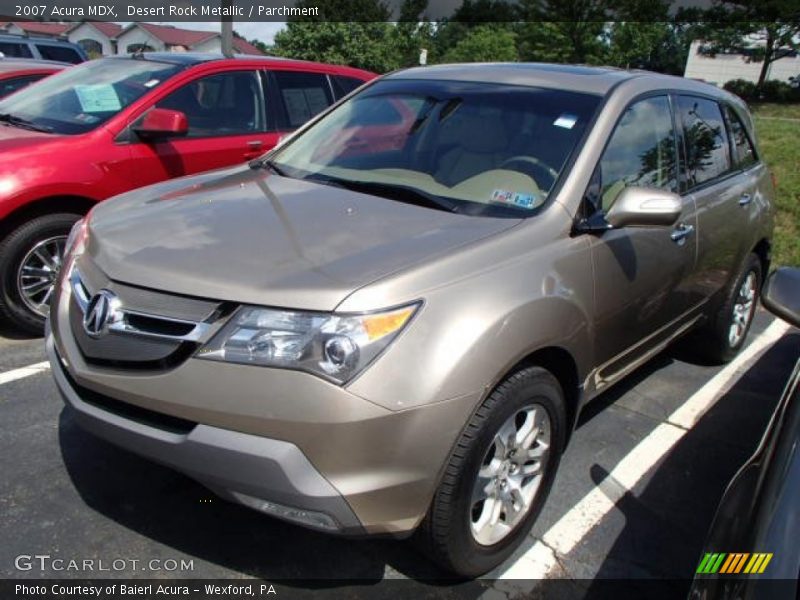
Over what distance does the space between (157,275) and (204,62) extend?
339cm

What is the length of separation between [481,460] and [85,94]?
401 centimetres

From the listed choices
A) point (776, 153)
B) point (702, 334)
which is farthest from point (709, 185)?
point (776, 153)

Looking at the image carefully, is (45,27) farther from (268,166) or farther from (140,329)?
(140,329)

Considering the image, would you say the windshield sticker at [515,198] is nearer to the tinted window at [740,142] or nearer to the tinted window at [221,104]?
the tinted window at [740,142]

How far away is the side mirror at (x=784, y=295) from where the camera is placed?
2.16m

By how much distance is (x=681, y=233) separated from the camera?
133 inches

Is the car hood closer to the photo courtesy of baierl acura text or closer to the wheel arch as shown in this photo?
the photo courtesy of baierl acura text

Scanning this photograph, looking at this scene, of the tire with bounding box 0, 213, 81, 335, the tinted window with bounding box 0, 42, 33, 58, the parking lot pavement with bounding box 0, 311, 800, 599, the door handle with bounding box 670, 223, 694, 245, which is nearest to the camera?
the parking lot pavement with bounding box 0, 311, 800, 599

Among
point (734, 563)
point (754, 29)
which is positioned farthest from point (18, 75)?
point (754, 29)

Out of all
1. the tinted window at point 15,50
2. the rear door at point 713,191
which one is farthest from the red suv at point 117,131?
the tinted window at point 15,50

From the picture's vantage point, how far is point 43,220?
13.5 feet

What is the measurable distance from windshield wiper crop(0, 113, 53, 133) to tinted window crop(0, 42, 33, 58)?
973cm

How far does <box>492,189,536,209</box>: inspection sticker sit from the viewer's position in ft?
9.00

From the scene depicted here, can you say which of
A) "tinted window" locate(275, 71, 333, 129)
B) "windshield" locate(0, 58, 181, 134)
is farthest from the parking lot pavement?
"tinted window" locate(275, 71, 333, 129)
